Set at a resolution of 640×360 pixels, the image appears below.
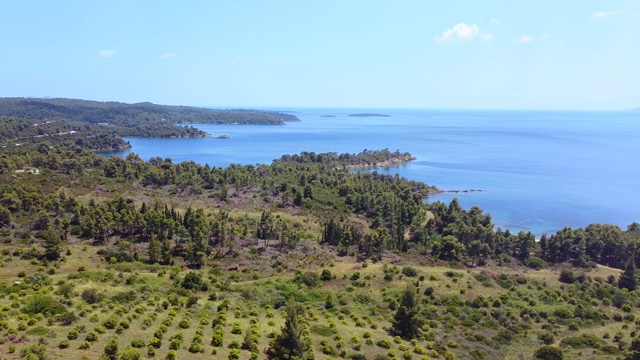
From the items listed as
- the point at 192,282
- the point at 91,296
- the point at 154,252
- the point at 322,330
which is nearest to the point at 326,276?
the point at 192,282

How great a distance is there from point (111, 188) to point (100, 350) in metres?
85.2

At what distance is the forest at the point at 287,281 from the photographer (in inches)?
1492

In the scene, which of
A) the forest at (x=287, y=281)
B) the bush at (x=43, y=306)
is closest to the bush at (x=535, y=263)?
the forest at (x=287, y=281)

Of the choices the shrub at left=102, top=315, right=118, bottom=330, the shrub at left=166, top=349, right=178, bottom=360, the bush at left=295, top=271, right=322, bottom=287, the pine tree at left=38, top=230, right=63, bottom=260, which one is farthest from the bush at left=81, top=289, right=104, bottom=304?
the bush at left=295, top=271, right=322, bottom=287

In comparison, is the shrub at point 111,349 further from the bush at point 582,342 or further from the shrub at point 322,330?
the bush at point 582,342

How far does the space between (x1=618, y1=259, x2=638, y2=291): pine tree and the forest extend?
17cm

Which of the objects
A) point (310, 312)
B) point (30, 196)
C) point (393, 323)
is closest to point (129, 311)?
point (310, 312)

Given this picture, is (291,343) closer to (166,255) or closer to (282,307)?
(282,307)

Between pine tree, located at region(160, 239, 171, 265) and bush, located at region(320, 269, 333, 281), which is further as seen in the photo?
pine tree, located at region(160, 239, 171, 265)

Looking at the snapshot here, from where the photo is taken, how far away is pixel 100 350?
32.5 metres

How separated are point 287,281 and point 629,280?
57.8 metres

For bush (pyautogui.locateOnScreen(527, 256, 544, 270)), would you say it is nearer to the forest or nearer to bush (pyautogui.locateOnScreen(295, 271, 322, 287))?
the forest

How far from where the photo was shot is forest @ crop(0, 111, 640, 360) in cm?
3791

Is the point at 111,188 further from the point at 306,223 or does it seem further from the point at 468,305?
the point at 468,305
